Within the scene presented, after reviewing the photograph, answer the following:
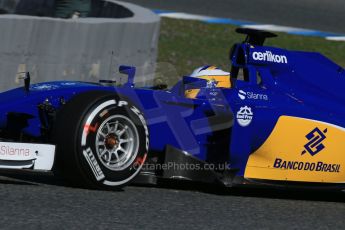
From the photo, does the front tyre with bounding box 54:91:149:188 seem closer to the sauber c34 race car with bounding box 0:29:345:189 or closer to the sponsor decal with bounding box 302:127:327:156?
the sauber c34 race car with bounding box 0:29:345:189

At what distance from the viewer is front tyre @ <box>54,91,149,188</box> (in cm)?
558

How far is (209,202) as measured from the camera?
19.1 ft

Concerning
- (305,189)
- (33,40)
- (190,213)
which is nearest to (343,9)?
(33,40)

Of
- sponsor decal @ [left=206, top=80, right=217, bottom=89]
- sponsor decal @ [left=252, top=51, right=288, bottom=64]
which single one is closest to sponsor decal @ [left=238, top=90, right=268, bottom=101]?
sponsor decal @ [left=206, top=80, right=217, bottom=89]

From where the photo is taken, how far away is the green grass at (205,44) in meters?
12.6

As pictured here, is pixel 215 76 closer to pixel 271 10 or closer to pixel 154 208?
pixel 154 208

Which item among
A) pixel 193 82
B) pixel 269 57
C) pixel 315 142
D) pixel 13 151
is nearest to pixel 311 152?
pixel 315 142

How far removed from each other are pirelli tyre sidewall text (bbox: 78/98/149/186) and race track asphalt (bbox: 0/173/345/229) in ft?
0.43

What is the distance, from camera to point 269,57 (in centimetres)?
660

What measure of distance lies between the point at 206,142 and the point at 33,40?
2.67m

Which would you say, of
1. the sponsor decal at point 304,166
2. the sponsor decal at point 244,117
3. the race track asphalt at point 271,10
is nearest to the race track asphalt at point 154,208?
the sponsor decal at point 304,166

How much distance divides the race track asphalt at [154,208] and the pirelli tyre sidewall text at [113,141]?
13cm

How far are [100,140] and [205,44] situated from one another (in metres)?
7.93

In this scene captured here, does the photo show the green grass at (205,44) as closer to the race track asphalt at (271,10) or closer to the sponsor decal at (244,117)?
the race track asphalt at (271,10)
